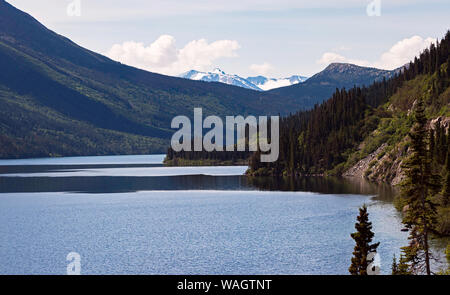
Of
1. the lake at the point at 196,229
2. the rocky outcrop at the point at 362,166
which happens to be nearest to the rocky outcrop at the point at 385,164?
the rocky outcrop at the point at 362,166

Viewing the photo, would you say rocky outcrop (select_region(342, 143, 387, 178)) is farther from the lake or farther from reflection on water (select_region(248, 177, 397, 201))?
the lake

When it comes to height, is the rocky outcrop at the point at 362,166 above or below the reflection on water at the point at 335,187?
above

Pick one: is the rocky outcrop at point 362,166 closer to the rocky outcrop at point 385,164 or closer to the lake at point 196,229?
the rocky outcrop at point 385,164

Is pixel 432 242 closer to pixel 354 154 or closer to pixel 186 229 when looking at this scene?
pixel 186 229

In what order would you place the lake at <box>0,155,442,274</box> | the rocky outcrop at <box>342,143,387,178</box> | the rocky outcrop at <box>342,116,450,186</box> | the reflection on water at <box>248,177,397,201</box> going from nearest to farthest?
the lake at <box>0,155,442,274</box> < the reflection on water at <box>248,177,397,201</box> < the rocky outcrop at <box>342,116,450,186</box> < the rocky outcrop at <box>342,143,387,178</box>

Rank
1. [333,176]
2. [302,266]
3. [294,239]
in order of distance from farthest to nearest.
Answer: [333,176] → [294,239] → [302,266]

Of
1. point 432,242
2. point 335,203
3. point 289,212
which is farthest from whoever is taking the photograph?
point 335,203

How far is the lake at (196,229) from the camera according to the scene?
61812 millimetres

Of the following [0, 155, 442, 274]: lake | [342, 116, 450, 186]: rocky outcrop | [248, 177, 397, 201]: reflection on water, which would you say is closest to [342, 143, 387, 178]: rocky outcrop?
[342, 116, 450, 186]: rocky outcrop

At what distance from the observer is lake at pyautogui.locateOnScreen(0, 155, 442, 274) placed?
61812 mm

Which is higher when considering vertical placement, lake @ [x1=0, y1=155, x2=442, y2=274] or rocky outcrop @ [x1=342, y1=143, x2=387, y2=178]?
rocky outcrop @ [x1=342, y1=143, x2=387, y2=178]

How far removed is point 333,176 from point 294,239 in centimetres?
12188
